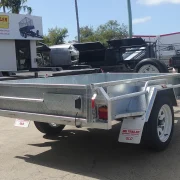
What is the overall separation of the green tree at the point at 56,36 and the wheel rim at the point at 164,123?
139 ft

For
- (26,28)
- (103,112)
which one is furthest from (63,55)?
(103,112)

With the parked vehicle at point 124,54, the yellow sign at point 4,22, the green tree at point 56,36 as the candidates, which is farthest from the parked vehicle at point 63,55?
the green tree at point 56,36

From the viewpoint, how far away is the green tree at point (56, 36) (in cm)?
4723

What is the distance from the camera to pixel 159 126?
17.2 ft

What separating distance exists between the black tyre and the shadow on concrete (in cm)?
435

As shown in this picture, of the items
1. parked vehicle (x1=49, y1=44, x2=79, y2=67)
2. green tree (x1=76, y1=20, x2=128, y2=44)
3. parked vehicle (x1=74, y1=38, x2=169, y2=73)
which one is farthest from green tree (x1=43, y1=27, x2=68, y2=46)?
parked vehicle (x1=74, y1=38, x2=169, y2=73)

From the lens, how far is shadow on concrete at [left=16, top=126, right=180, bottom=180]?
4422mm

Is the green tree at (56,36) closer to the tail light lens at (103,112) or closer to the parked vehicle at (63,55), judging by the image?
the parked vehicle at (63,55)

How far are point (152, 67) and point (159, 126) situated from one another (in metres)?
5.34

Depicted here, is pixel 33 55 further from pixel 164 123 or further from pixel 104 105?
pixel 104 105

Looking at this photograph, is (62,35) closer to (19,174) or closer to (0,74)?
(0,74)

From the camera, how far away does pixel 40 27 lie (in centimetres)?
2383

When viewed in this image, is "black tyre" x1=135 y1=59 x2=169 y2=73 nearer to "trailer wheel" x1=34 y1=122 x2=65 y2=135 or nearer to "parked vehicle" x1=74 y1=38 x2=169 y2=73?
"parked vehicle" x1=74 y1=38 x2=169 y2=73

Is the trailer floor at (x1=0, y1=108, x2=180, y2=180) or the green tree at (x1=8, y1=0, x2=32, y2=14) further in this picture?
the green tree at (x1=8, y1=0, x2=32, y2=14)
